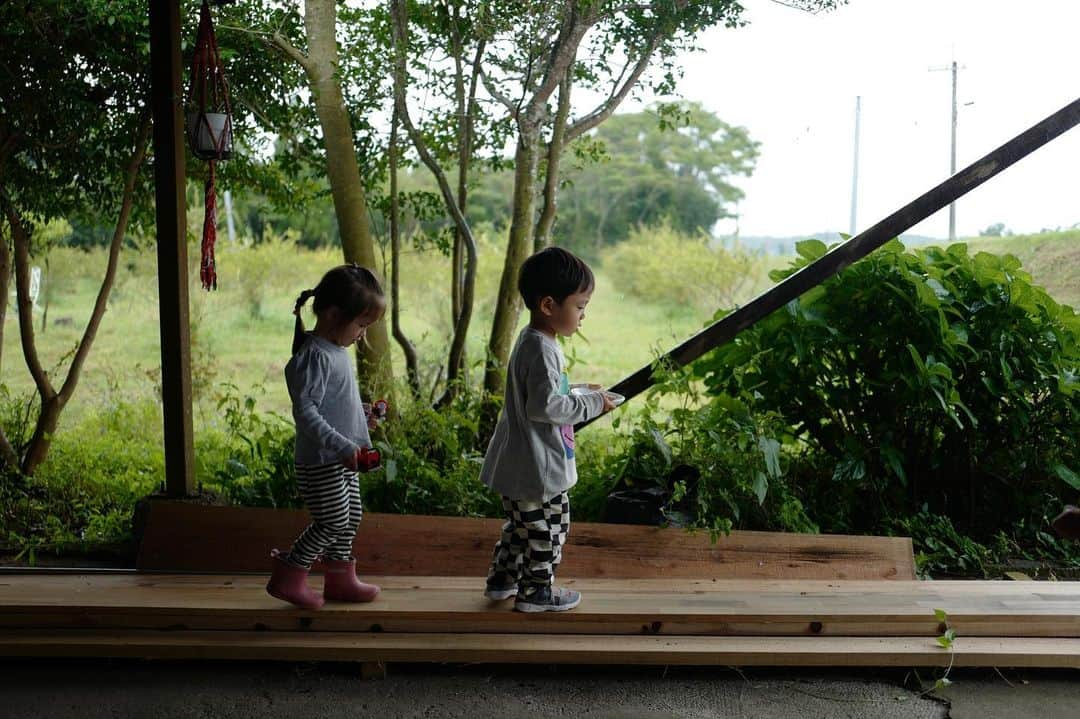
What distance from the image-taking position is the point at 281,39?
4676 mm

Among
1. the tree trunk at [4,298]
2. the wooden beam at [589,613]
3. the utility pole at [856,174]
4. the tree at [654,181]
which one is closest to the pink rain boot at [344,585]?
the wooden beam at [589,613]

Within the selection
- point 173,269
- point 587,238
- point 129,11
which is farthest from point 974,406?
point 587,238

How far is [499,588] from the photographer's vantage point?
317 cm

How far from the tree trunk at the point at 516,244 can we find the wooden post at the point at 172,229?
155cm

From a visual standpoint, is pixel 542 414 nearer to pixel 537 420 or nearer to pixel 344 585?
pixel 537 420

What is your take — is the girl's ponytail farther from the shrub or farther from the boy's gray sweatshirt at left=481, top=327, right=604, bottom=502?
the shrub

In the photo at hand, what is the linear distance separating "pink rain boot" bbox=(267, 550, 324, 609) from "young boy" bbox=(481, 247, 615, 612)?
0.66 metres

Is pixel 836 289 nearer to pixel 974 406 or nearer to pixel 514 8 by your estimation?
pixel 974 406

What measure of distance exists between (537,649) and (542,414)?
0.71 metres

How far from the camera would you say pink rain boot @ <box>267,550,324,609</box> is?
3.06 meters

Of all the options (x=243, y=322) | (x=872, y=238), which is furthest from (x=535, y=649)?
(x=243, y=322)

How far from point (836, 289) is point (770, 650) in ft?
5.86

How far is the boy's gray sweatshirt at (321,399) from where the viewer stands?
9.40ft

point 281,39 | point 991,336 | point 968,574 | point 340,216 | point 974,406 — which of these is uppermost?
point 281,39
